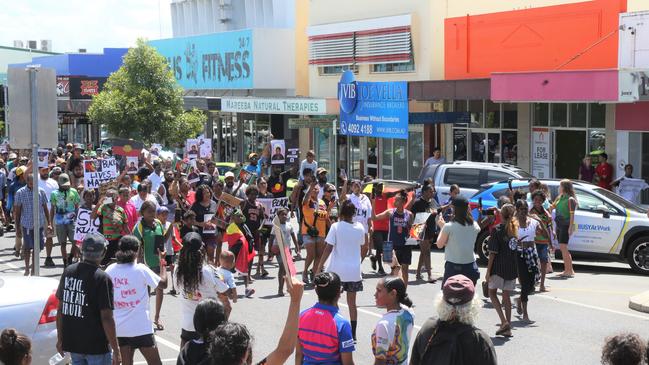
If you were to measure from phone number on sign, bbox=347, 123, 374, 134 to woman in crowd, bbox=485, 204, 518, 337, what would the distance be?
690 inches

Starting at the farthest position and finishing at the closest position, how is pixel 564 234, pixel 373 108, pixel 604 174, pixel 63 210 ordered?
pixel 373 108
pixel 604 174
pixel 63 210
pixel 564 234

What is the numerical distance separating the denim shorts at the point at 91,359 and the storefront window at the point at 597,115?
19261 mm

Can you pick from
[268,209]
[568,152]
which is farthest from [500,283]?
[568,152]

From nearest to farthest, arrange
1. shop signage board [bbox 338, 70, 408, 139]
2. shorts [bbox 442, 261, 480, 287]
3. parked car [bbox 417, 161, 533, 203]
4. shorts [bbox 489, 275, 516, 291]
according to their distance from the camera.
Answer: shorts [bbox 442, 261, 480, 287] < shorts [bbox 489, 275, 516, 291] < parked car [bbox 417, 161, 533, 203] < shop signage board [bbox 338, 70, 408, 139]

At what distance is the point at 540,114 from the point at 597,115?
208cm

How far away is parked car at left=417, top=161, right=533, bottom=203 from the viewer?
66.3 feet

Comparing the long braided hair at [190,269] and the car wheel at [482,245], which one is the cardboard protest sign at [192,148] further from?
the long braided hair at [190,269]

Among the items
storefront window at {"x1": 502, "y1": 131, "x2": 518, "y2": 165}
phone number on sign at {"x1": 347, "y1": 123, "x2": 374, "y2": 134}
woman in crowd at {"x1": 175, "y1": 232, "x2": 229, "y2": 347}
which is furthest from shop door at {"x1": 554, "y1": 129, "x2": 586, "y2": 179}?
woman in crowd at {"x1": 175, "y1": 232, "x2": 229, "y2": 347}

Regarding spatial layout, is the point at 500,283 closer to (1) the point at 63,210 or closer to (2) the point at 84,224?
(2) the point at 84,224

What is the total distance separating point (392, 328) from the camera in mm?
6785

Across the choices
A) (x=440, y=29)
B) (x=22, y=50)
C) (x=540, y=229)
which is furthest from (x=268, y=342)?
(x=22, y=50)

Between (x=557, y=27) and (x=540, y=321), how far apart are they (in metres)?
14.5

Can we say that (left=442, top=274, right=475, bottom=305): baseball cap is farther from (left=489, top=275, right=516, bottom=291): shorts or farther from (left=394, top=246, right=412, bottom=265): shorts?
(left=394, top=246, right=412, bottom=265): shorts

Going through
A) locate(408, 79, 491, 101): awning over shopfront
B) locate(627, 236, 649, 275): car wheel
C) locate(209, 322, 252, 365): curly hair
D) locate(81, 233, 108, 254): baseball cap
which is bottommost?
locate(627, 236, 649, 275): car wheel
